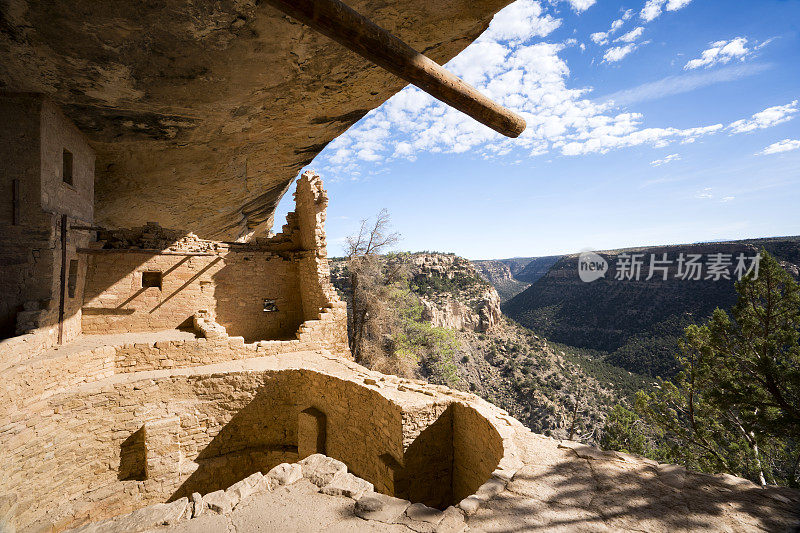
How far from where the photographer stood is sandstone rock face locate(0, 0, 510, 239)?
161 inches

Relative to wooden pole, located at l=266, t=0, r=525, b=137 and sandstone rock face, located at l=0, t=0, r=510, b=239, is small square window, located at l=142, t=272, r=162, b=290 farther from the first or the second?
wooden pole, located at l=266, t=0, r=525, b=137

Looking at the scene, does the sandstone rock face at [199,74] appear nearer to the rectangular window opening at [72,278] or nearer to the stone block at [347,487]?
the rectangular window opening at [72,278]

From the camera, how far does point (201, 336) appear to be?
841 cm

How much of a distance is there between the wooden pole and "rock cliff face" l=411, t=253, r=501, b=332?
108 ft

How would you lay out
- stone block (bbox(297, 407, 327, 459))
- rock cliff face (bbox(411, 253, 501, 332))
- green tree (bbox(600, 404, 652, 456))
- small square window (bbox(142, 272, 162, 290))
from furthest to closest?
rock cliff face (bbox(411, 253, 501, 332))
green tree (bbox(600, 404, 652, 456))
small square window (bbox(142, 272, 162, 290))
stone block (bbox(297, 407, 327, 459))

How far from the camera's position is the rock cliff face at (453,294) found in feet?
133

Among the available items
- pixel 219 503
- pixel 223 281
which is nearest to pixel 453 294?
pixel 223 281

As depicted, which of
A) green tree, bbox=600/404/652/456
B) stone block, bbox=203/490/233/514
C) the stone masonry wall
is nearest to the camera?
stone block, bbox=203/490/233/514

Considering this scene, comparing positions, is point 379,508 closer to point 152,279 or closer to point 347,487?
point 347,487

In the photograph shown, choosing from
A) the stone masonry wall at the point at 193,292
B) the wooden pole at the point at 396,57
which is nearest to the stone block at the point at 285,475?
the wooden pole at the point at 396,57

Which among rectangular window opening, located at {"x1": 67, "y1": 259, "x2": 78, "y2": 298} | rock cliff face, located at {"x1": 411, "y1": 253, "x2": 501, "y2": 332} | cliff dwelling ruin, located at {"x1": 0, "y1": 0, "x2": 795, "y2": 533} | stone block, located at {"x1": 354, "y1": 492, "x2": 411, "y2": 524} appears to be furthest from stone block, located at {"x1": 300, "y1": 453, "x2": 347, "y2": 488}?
rock cliff face, located at {"x1": 411, "y1": 253, "x2": 501, "y2": 332}

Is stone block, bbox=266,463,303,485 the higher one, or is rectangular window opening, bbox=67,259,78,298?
rectangular window opening, bbox=67,259,78,298

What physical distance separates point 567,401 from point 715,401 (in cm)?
2286

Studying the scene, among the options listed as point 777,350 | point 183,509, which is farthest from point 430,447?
point 777,350
